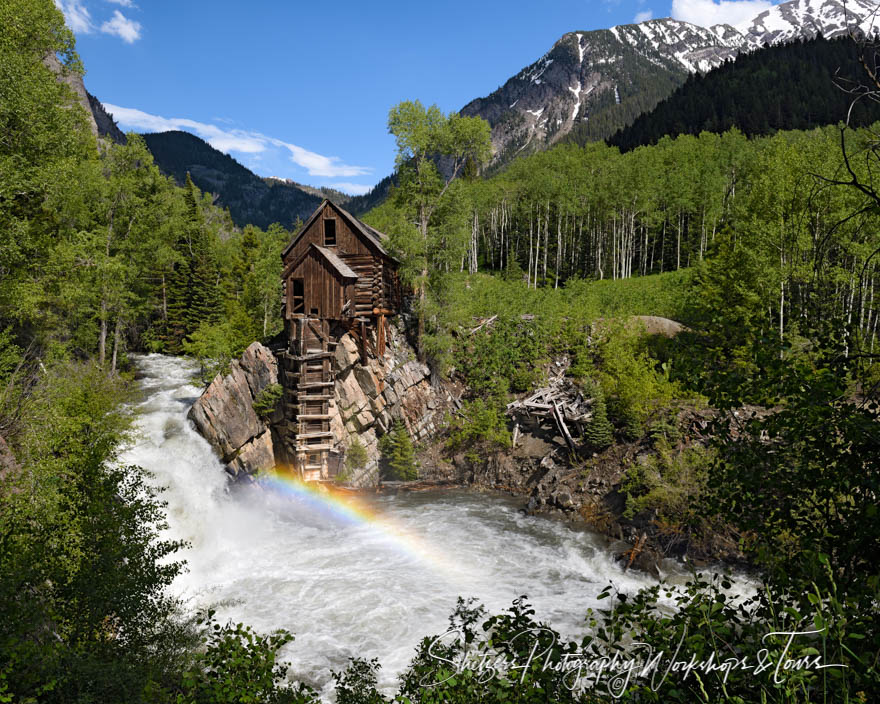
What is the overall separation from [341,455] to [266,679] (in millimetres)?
18886

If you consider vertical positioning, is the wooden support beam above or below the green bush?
above

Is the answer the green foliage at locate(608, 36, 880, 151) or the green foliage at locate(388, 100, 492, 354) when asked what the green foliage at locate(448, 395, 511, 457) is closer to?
the green foliage at locate(388, 100, 492, 354)

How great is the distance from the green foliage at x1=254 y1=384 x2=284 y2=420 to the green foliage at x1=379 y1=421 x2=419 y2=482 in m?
5.95

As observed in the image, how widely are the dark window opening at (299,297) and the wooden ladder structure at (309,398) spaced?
1675 mm

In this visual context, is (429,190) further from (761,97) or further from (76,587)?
(761,97)

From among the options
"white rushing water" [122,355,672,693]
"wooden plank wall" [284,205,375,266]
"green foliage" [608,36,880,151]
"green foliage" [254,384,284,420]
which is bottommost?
"white rushing water" [122,355,672,693]

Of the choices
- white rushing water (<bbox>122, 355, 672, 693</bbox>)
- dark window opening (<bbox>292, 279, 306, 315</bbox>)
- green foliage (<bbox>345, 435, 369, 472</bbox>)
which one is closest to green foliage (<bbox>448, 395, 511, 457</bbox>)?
white rushing water (<bbox>122, 355, 672, 693</bbox>)

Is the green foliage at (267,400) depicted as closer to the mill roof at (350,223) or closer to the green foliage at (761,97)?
the mill roof at (350,223)

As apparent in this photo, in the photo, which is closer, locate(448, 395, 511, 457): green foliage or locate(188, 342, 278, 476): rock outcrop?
locate(188, 342, 278, 476): rock outcrop

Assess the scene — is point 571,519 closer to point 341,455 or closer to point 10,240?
point 341,455

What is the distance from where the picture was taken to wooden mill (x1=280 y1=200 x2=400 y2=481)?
77.5ft

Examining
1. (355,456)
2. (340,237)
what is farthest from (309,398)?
(340,237)

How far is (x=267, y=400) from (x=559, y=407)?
571 inches

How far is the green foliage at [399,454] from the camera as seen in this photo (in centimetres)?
2502
